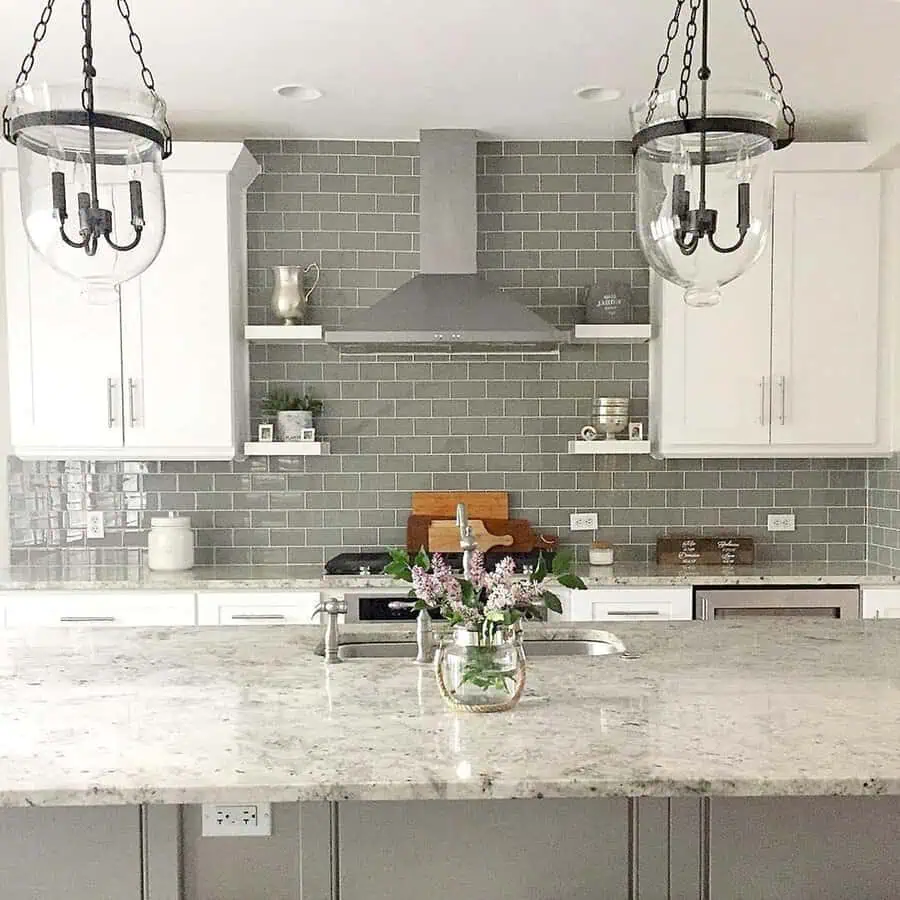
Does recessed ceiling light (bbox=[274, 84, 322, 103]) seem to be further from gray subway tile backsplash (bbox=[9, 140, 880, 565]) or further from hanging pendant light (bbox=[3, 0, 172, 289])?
hanging pendant light (bbox=[3, 0, 172, 289])

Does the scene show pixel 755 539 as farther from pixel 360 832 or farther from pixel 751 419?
pixel 360 832

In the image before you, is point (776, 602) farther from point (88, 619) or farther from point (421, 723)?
point (88, 619)

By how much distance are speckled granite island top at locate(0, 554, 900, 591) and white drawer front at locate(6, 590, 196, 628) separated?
30 millimetres

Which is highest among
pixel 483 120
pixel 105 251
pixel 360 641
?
pixel 483 120

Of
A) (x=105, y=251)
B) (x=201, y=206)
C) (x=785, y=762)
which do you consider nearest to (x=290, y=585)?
(x=201, y=206)

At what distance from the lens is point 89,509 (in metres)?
4.50

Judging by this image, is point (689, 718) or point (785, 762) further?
→ point (689, 718)

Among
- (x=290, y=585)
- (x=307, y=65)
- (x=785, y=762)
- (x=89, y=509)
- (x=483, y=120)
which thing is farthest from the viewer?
(x=89, y=509)

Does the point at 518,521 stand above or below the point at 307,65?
below

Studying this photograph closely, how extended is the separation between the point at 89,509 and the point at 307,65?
7.29 ft

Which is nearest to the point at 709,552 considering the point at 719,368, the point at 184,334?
the point at 719,368

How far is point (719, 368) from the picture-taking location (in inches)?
166

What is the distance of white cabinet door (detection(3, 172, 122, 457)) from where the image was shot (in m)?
4.09

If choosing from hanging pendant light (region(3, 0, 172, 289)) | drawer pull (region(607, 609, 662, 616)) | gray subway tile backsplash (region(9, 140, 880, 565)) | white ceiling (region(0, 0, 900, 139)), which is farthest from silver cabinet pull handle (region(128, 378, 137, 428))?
hanging pendant light (region(3, 0, 172, 289))
